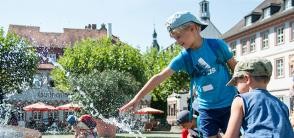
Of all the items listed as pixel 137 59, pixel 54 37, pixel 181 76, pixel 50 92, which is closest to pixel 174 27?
pixel 137 59

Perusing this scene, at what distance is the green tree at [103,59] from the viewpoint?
57250 mm

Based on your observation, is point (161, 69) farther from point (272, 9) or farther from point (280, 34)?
point (280, 34)

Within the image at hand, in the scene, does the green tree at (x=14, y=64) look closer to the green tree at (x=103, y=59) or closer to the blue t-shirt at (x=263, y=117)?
the green tree at (x=103, y=59)

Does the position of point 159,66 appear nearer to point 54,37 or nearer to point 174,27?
point 54,37

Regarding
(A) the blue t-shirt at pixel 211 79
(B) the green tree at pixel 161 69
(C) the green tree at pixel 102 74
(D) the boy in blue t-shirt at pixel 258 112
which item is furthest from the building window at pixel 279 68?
(D) the boy in blue t-shirt at pixel 258 112

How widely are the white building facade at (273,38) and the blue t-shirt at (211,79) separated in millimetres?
40216

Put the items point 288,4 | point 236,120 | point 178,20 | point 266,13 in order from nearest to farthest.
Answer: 1. point 236,120
2. point 178,20
3. point 288,4
4. point 266,13

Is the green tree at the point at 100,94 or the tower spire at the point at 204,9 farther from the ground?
the tower spire at the point at 204,9

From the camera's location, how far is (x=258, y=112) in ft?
13.3

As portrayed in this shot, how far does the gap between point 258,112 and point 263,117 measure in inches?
2.0

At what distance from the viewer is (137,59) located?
5853cm

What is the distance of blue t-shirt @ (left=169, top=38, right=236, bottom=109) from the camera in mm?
5199

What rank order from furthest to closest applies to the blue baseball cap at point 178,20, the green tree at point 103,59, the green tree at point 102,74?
the green tree at point 103,59
the green tree at point 102,74
the blue baseball cap at point 178,20

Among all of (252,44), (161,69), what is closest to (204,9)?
(161,69)
